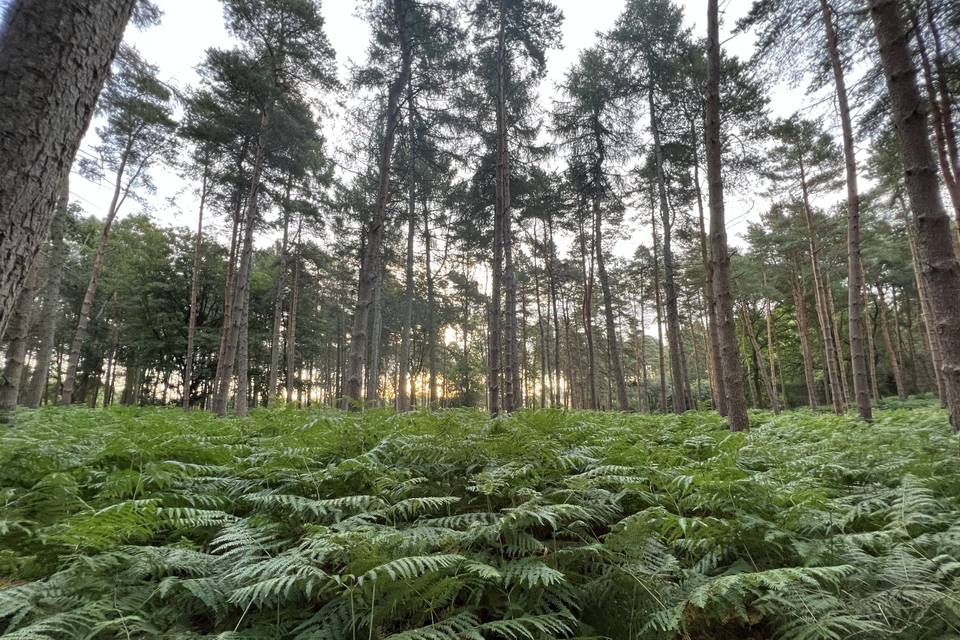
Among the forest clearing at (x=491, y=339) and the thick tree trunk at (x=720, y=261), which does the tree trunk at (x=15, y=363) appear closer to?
the forest clearing at (x=491, y=339)

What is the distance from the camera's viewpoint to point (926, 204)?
381 cm

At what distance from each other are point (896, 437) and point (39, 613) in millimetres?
6513

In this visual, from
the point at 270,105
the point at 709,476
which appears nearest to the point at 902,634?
the point at 709,476

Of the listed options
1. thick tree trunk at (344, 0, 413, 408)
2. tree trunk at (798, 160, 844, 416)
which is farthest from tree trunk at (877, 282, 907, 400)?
thick tree trunk at (344, 0, 413, 408)

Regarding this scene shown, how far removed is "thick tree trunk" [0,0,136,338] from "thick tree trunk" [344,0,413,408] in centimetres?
703

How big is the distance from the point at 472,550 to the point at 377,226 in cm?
890

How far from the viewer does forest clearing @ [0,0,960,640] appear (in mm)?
1528

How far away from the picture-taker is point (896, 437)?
13.6 feet

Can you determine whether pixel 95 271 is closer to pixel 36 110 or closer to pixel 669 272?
pixel 36 110

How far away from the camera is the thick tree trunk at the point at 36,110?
1775 millimetres

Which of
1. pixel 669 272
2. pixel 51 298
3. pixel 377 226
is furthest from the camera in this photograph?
pixel 669 272

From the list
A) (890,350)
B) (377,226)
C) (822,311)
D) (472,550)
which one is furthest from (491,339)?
(890,350)

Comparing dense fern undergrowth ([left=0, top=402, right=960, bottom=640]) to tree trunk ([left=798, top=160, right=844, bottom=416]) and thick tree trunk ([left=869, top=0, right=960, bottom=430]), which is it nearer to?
thick tree trunk ([left=869, top=0, right=960, bottom=430])

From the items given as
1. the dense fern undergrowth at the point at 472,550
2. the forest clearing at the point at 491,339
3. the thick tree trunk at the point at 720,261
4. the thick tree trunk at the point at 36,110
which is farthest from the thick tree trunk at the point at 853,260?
the thick tree trunk at the point at 36,110
